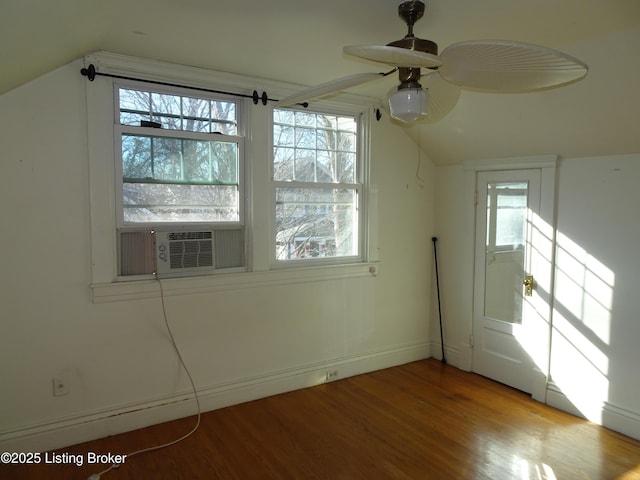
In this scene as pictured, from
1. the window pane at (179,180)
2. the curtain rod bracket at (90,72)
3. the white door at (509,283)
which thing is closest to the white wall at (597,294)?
the white door at (509,283)

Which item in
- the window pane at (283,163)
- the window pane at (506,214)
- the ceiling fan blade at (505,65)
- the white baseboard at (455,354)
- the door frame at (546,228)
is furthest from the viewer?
the white baseboard at (455,354)

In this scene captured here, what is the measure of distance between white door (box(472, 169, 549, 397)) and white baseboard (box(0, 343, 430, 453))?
0.85 metres

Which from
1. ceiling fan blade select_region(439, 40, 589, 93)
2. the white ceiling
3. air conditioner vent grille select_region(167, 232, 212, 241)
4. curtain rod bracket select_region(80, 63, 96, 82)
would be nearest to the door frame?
the white ceiling

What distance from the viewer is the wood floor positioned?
249 centimetres

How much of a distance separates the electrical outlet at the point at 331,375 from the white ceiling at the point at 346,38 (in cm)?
236

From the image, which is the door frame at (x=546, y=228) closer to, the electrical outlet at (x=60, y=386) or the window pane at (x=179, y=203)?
the window pane at (x=179, y=203)

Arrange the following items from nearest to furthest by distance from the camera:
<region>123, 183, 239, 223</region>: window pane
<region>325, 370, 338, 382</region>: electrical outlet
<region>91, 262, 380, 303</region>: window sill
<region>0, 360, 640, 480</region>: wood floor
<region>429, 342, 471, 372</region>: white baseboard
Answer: <region>0, 360, 640, 480</region>: wood floor < <region>91, 262, 380, 303</region>: window sill < <region>123, 183, 239, 223</region>: window pane < <region>325, 370, 338, 382</region>: electrical outlet < <region>429, 342, 471, 372</region>: white baseboard

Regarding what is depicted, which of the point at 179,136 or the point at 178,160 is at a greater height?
the point at 179,136

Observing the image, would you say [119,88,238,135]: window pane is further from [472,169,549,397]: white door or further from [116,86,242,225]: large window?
[472,169,549,397]: white door

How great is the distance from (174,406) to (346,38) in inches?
103

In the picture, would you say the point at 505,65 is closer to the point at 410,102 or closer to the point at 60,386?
the point at 410,102

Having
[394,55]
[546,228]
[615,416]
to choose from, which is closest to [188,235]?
[394,55]

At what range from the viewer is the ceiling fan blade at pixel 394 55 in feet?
4.80

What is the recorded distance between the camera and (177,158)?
304 cm
